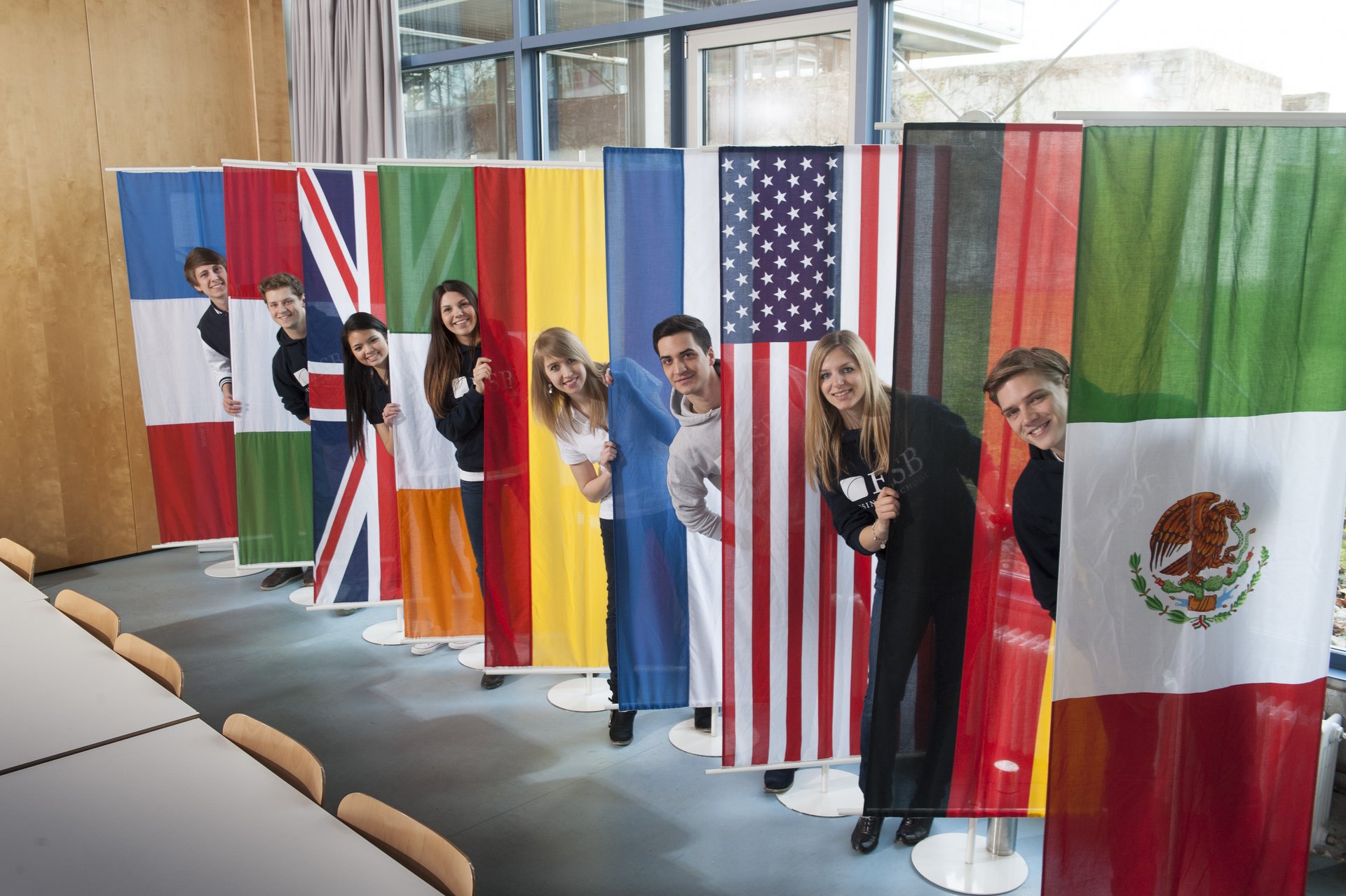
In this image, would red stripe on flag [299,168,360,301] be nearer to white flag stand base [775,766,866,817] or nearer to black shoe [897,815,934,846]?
white flag stand base [775,766,866,817]

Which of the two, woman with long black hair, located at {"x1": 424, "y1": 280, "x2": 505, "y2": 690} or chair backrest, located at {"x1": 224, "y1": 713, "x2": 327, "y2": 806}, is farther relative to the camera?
woman with long black hair, located at {"x1": 424, "y1": 280, "x2": 505, "y2": 690}

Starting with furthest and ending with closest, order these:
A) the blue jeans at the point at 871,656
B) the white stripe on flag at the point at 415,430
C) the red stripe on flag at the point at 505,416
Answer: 1. the white stripe on flag at the point at 415,430
2. the red stripe on flag at the point at 505,416
3. the blue jeans at the point at 871,656

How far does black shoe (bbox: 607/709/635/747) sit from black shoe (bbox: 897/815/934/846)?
124 cm

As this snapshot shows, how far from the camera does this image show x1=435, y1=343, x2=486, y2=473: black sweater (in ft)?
14.0

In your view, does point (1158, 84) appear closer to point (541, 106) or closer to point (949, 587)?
point (949, 587)

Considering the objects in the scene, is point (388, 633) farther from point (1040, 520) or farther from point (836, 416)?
point (1040, 520)

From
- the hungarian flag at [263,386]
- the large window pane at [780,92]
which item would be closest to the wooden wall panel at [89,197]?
the hungarian flag at [263,386]

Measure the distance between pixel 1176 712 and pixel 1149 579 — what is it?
383 millimetres

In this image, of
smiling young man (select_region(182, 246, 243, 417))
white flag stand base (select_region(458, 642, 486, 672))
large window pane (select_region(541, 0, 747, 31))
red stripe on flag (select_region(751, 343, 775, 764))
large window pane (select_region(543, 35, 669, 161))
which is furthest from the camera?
smiling young man (select_region(182, 246, 243, 417))

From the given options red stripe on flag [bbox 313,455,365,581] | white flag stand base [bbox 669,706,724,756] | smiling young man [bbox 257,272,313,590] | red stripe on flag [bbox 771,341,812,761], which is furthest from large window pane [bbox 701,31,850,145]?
white flag stand base [bbox 669,706,724,756]

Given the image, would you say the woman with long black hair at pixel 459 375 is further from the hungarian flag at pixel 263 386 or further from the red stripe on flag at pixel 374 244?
the hungarian flag at pixel 263 386

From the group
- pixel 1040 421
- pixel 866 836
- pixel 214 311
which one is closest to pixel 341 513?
pixel 214 311

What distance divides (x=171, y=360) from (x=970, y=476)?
505 cm

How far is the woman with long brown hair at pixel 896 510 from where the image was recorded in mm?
2775
